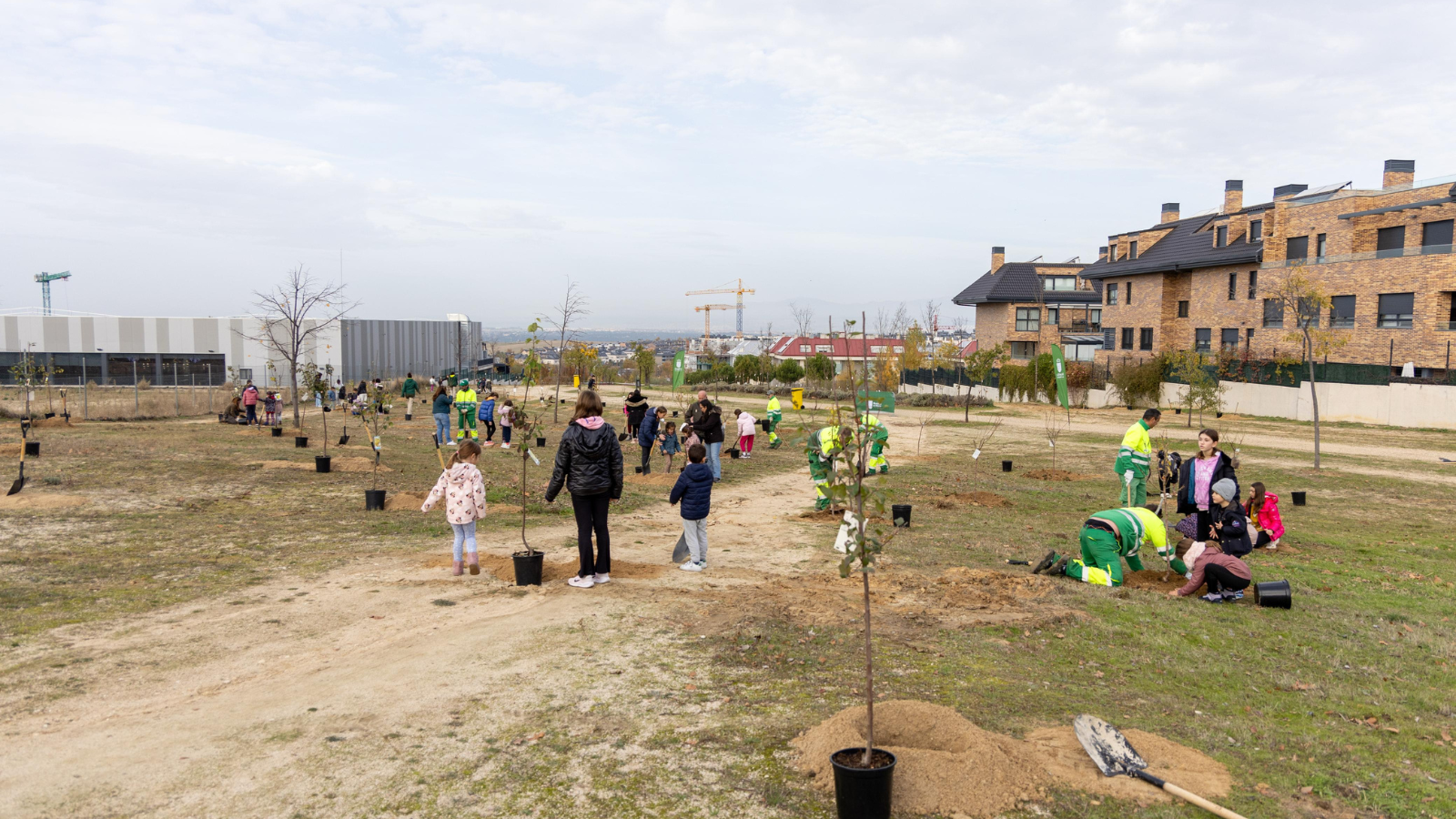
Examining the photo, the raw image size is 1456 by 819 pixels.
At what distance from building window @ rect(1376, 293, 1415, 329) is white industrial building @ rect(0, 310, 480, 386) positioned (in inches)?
1932

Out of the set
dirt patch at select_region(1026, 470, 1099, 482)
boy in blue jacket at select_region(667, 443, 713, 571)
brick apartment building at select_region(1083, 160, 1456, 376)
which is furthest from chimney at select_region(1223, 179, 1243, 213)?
boy in blue jacket at select_region(667, 443, 713, 571)

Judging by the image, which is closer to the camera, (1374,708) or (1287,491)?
(1374,708)

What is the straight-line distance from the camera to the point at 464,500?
29.2 feet

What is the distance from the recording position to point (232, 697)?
5.67 m

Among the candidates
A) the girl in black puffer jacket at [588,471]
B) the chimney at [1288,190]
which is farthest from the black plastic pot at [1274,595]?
the chimney at [1288,190]

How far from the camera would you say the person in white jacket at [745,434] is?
69.4 ft

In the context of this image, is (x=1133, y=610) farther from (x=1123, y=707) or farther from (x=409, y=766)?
(x=409, y=766)

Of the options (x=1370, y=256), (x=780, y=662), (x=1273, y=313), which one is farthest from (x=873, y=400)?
(x=1273, y=313)

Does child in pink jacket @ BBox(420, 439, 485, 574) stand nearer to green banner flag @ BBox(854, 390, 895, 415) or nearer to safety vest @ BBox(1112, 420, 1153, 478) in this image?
green banner flag @ BBox(854, 390, 895, 415)

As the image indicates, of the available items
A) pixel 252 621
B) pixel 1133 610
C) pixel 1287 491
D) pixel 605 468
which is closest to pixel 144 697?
pixel 252 621

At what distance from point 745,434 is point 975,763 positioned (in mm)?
16858

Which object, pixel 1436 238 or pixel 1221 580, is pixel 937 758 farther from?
pixel 1436 238

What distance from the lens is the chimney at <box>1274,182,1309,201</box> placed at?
4612 cm

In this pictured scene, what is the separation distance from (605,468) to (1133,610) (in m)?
5.18
